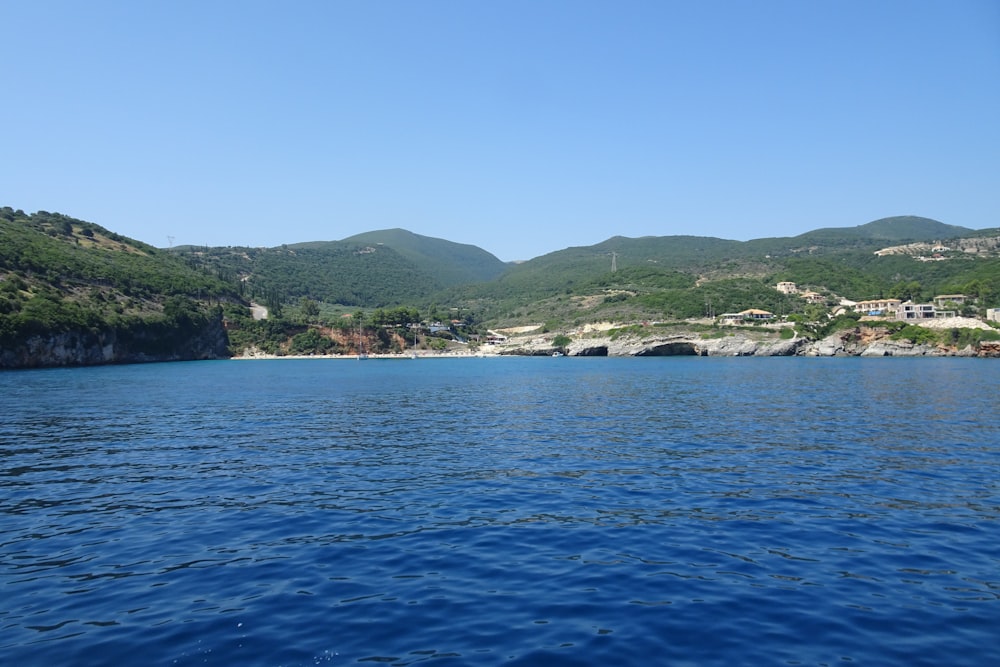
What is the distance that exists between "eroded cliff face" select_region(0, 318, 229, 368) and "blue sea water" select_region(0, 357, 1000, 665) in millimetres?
76131

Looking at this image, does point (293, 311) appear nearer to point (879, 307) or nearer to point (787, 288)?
point (787, 288)

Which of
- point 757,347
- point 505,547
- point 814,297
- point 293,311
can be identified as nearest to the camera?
point 505,547

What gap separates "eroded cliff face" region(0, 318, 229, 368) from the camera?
289 ft

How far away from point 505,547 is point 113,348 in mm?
114195

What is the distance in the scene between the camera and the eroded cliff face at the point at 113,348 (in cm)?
8806

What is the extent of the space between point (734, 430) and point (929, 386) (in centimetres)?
3089

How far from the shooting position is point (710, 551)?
451 inches

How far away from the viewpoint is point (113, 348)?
105750 mm

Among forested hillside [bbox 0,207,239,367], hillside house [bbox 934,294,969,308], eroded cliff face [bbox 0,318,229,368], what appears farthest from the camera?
hillside house [bbox 934,294,969,308]

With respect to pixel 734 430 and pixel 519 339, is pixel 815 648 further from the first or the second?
pixel 519 339

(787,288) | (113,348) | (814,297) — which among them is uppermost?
(787,288)

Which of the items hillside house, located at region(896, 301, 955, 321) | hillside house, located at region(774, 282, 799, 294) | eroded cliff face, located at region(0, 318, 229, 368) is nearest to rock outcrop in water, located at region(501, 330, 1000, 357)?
hillside house, located at region(896, 301, 955, 321)

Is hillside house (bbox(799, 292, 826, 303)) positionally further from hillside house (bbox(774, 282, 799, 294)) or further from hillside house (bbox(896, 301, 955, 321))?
hillside house (bbox(896, 301, 955, 321))

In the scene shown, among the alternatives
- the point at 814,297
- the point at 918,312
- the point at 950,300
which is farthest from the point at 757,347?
the point at 814,297
